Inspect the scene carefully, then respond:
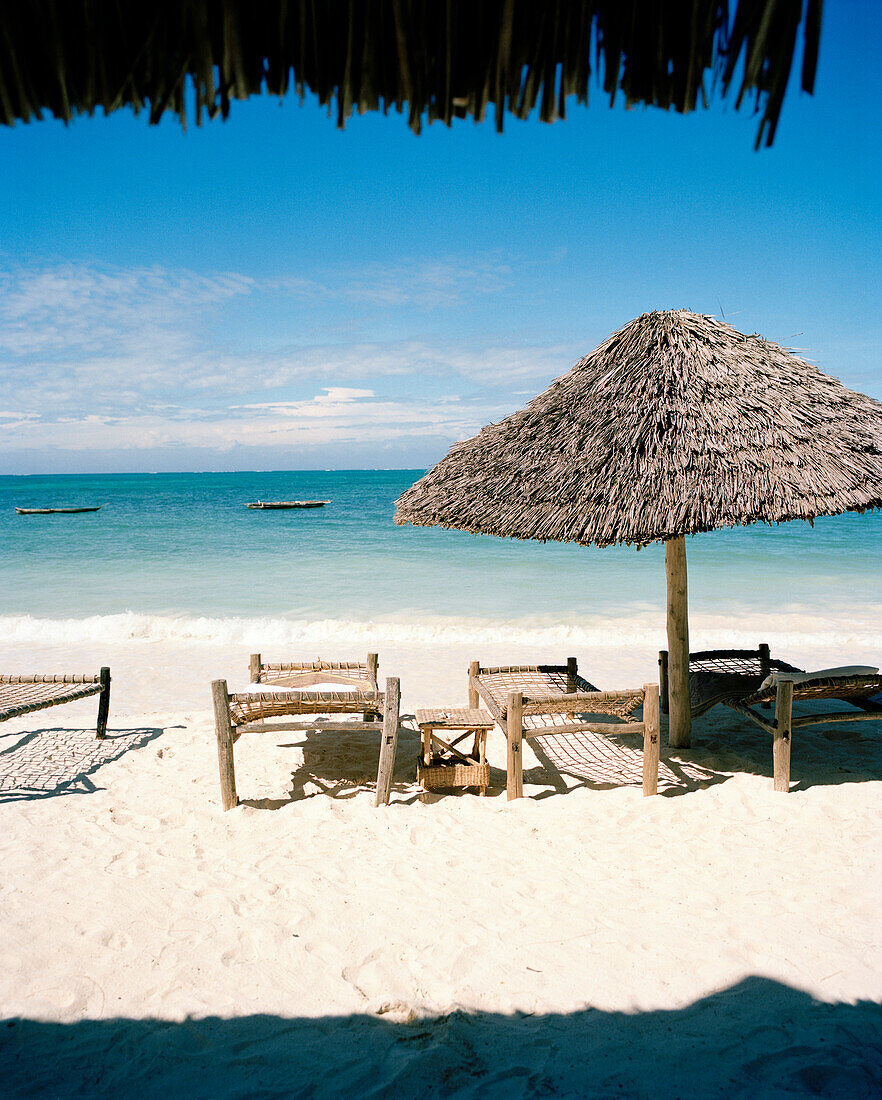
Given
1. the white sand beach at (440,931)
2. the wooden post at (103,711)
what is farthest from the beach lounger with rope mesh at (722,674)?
the wooden post at (103,711)

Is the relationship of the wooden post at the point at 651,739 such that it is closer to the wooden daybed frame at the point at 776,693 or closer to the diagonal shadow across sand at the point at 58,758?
the wooden daybed frame at the point at 776,693

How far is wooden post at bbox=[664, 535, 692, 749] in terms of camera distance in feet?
15.6

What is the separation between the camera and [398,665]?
26.3ft

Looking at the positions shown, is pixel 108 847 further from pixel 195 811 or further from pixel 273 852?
pixel 273 852

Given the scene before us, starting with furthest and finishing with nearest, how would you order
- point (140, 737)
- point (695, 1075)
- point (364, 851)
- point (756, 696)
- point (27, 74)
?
point (140, 737)
point (756, 696)
point (364, 851)
point (695, 1075)
point (27, 74)

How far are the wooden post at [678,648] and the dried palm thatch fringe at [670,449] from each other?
64 cm

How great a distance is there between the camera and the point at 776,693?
4.22 meters

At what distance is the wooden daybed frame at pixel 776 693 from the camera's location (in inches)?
164

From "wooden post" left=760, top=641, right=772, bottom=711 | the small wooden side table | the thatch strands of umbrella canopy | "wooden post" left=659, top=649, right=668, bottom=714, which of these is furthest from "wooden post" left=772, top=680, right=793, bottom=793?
the thatch strands of umbrella canopy

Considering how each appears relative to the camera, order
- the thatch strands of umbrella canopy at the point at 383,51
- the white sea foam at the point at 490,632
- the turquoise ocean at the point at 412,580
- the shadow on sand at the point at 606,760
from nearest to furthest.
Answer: the thatch strands of umbrella canopy at the point at 383,51 → the shadow on sand at the point at 606,760 → the white sea foam at the point at 490,632 → the turquoise ocean at the point at 412,580

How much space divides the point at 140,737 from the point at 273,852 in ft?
8.19

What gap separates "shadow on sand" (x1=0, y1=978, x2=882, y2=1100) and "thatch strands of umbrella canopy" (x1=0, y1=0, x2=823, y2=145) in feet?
8.67

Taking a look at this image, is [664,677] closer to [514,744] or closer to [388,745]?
[514,744]

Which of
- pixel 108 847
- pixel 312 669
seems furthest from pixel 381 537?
pixel 108 847
